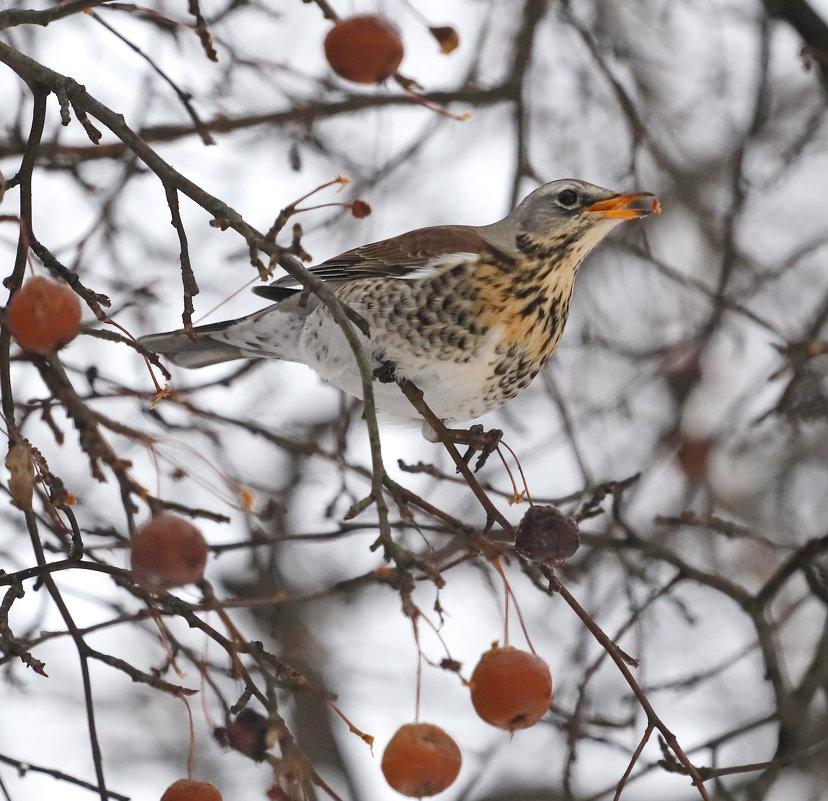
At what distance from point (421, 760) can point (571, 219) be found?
2.21 meters

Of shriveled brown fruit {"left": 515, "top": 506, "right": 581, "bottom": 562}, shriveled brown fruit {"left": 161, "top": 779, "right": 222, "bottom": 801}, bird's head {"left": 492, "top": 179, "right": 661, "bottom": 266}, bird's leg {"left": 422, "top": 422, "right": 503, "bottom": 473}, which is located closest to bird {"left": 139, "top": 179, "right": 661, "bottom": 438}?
bird's head {"left": 492, "top": 179, "right": 661, "bottom": 266}

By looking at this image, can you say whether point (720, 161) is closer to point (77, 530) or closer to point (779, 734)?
point (779, 734)

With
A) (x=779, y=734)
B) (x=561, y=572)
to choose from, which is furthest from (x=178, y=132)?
(x=779, y=734)

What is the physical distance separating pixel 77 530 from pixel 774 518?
15.2ft

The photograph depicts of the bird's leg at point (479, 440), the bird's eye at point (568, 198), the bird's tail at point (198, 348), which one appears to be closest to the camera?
the bird's leg at point (479, 440)

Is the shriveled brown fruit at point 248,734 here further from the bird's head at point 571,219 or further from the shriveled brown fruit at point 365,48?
the bird's head at point 571,219

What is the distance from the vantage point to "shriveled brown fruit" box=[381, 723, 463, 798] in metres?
2.28

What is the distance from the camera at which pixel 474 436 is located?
3049 millimetres

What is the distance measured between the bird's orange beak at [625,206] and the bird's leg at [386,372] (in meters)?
0.89

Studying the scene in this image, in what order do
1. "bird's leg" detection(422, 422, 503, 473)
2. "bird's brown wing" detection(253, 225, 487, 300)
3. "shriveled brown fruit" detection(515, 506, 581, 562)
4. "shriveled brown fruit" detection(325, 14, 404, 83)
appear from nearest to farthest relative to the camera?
"shriveled brown fruit" detection(515, 506, 581, 562)
"shriveled brown fruit" detection(325, 14, 404, 83)
"bird's leg" detection(422, 422, 503, 473)
"bird's brown wing" detection(253, 225, 487, 300)

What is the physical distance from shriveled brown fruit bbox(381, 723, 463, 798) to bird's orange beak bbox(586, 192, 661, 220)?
1864 mm

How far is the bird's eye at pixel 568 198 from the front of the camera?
3965mm

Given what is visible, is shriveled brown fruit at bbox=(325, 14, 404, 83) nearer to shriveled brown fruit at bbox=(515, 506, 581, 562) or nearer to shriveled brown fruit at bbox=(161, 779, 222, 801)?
shriveled brown fruit at bbox=(515, 506, 581, 562)

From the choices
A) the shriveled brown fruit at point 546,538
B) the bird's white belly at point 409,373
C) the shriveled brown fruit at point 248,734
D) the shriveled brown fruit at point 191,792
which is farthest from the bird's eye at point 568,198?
the shriveled brown fruit at point 191,792
